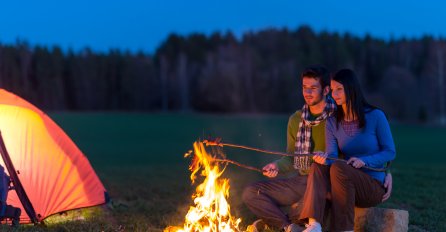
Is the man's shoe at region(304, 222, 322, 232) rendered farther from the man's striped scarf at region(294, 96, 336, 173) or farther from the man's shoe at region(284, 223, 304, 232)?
the man's striped scarf at region(294, 96, 336, 173)

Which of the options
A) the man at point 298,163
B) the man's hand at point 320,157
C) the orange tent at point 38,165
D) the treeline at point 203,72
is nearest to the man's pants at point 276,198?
the man at point 298,163

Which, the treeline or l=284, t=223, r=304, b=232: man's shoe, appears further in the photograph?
the treeline

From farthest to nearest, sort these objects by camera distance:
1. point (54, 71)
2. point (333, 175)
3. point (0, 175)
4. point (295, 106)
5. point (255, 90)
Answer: point (54, 71) → point (255, 90) → point (295, 106) → point (0, 175) → point (333, 175)

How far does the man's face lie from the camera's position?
5.32m

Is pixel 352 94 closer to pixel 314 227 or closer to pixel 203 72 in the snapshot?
pixel 314 227

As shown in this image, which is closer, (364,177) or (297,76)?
(364,177)

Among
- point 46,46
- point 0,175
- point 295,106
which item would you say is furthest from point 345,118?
point 46,46

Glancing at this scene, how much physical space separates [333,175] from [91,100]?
6367cm

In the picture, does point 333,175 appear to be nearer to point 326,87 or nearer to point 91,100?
point 326,87

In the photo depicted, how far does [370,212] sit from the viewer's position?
5.29 m

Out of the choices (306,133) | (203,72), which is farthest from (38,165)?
(203,72)

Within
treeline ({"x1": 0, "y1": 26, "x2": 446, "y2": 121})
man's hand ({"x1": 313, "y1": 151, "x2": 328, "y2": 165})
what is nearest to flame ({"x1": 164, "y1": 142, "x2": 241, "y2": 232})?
man's hand ({"x1": 313, "y1": 151, "x2": 328, "y2": 165})

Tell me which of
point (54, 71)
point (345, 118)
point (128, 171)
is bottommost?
point (128, 171)

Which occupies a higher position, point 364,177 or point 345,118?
point 345,118
